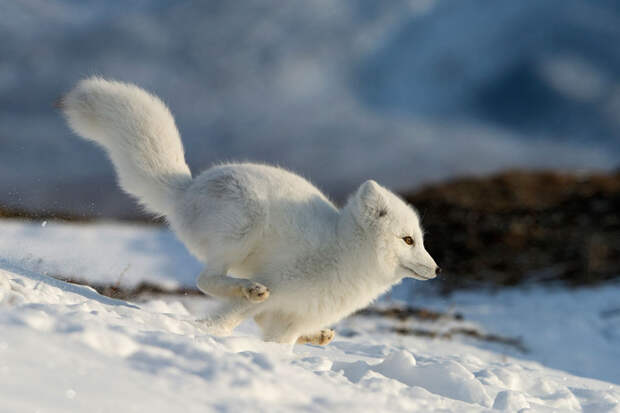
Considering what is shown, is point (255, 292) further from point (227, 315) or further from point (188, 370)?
point (188, 370)

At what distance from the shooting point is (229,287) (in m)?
3.29

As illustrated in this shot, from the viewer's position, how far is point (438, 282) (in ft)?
38.9

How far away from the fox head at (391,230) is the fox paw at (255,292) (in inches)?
28.9

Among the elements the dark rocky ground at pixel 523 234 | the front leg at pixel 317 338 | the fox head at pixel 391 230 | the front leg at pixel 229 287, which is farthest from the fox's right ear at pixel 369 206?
the dark rocky ground at pixel 523 234

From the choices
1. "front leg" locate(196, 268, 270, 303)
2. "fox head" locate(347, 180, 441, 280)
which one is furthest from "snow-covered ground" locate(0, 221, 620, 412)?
"fox head" locate(347, 180, 441, 280)

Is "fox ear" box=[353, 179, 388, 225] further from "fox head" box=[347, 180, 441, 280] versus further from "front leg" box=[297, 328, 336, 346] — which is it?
"front leg" box=[297, 328, 336, 346]

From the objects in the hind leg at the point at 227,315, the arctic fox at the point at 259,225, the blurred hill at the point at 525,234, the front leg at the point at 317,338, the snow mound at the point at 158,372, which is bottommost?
the snow mound at the point at 158,372

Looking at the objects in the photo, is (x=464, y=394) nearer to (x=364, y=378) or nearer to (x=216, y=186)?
(x=364, y=378)

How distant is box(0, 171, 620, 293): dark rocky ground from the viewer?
11.3 m

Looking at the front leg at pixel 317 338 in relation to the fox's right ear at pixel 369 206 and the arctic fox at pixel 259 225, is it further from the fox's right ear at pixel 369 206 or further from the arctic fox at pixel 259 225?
the fox's right ear at pixel 369 206

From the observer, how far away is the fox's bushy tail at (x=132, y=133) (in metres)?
3.69

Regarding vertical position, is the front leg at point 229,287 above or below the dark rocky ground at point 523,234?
below

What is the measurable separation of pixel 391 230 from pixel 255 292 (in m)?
0.92

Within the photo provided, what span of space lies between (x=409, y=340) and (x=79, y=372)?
14.8 feet
